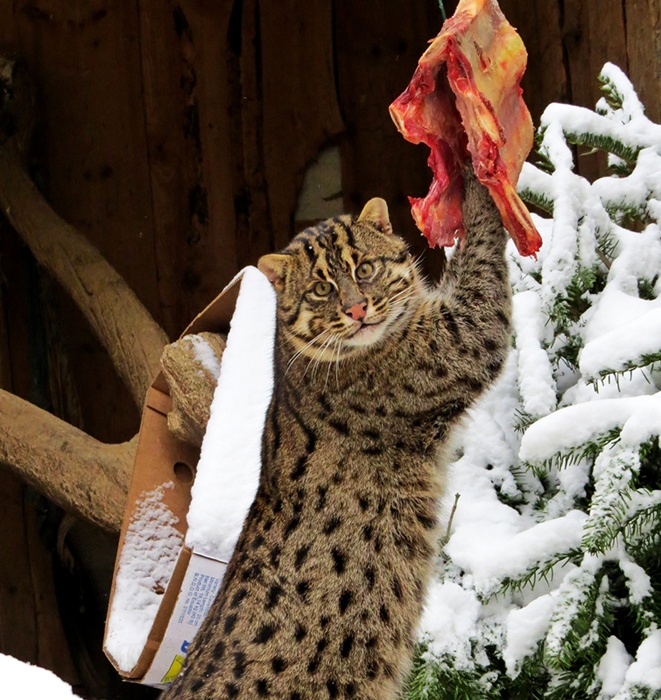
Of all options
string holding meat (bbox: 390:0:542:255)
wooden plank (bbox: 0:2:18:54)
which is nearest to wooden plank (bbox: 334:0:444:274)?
wooden plank (bbox: 0:2:18:54)

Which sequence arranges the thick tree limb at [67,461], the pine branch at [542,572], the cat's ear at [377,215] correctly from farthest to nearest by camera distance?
the thick tree limb at [67,461] → the cat's ear at [377,215] → the pine branch at [542,572]

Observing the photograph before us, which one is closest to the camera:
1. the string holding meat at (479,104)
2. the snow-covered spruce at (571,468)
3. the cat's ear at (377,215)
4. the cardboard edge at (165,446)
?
the string holding meat at (479,104)

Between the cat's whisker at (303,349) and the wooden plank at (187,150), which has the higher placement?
the wooden plank at (187,150)

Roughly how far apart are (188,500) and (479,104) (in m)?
1.37

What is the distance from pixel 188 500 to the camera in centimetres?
287

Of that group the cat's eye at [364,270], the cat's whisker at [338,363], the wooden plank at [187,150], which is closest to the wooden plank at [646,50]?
the cat's eye at [364,270]

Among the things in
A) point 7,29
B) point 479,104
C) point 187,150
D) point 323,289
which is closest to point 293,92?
point 187,150

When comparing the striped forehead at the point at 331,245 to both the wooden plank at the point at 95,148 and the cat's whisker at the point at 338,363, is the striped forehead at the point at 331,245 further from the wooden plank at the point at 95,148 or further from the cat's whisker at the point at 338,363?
the wooden plank at the point at 95,148

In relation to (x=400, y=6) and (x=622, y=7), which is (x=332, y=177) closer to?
(x=400, y=6)

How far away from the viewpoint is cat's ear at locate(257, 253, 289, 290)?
270 cm

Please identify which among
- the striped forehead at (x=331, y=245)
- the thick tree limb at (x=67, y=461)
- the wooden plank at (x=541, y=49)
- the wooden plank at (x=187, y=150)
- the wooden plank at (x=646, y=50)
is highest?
the wooden plank at (x=187, y=150)

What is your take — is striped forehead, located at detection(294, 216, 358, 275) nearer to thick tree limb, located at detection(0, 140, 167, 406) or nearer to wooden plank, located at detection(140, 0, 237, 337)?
thick tree limb, located at detection(0, 140, 167, 406)

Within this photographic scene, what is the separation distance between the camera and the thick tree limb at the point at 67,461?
3777 mm

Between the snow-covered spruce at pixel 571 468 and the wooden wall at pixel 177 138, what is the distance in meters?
2.40
